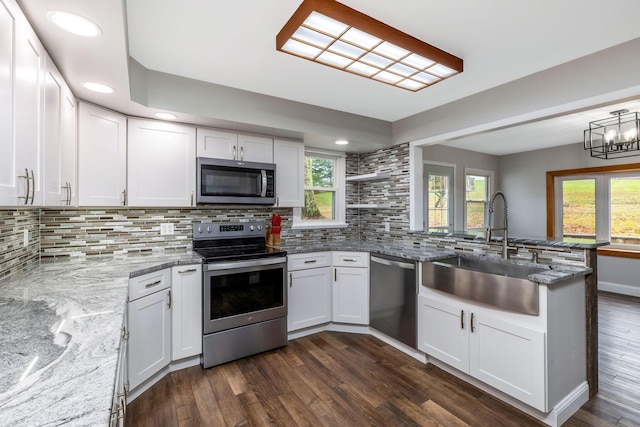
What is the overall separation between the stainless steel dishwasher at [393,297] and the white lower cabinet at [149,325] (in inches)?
72.8

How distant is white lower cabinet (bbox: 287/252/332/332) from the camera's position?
9.71 ft

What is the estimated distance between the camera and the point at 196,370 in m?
2.45

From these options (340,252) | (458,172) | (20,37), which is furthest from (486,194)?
(20,37)

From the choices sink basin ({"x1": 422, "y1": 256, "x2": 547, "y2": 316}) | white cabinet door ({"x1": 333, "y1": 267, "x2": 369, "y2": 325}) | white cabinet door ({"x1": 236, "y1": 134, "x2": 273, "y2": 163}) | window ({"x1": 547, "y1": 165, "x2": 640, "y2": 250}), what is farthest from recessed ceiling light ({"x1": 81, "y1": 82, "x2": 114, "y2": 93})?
window ({"x1": 547, "y1": 165, "x2": 640, "y2": 250})

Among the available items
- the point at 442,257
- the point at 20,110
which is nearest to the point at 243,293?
the point at 442,257

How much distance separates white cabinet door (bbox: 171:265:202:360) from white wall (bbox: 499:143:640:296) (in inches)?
208

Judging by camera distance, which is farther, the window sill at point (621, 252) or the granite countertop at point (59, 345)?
the window sill at point (621, 252)

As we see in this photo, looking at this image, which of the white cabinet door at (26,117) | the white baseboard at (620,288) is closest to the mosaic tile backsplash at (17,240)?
the white cabinet door at (26,117)

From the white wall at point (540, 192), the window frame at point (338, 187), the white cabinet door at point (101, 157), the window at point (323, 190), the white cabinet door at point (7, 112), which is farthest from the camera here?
the white wall at point (540, 192)

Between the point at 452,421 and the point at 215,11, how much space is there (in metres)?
2.78

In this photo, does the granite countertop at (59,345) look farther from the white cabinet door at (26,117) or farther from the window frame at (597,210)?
the window frame at (597,210)

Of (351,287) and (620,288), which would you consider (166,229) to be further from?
(620,288)

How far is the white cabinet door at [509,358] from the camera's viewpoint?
6.02 feet

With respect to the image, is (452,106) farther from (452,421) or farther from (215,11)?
(452,421)
